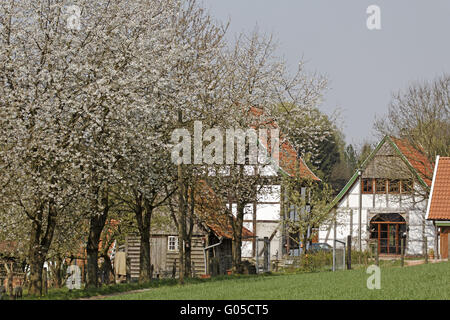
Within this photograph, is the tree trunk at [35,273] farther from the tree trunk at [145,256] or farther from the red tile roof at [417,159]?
the red tile roof at [417,159]

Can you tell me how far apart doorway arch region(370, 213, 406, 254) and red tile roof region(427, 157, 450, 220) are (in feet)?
37.5

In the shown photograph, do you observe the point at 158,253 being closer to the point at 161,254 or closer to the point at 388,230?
the point at 161,254

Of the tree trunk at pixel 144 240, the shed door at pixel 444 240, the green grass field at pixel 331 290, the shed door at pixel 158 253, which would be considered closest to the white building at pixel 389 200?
the shed door at pixel 444 240

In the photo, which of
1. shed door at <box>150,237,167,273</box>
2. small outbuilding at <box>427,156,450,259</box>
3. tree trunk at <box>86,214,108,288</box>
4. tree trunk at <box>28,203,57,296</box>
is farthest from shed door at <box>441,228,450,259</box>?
tree trunk at <box>28,203,57,296</box>

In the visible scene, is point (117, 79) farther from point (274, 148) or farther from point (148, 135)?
point (274, 148)

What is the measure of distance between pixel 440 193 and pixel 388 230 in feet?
43.6

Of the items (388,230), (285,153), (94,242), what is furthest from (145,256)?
(388,230)

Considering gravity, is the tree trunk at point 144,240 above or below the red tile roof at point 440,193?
below

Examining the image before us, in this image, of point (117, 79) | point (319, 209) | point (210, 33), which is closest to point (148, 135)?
point (117, 79)

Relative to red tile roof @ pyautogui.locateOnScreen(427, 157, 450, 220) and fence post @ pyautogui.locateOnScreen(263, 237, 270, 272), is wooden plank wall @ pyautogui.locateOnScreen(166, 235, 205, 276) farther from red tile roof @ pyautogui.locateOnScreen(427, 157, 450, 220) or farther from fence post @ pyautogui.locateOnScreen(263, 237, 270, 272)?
red tile roof @ pyautogui.locateOnScreen(427, 157, 450, 220)

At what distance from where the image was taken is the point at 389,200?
54.2 meters

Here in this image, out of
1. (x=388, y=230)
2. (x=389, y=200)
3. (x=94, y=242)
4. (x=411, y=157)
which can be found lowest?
(x=388, y=230)

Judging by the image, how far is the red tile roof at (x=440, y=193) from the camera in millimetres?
40406
